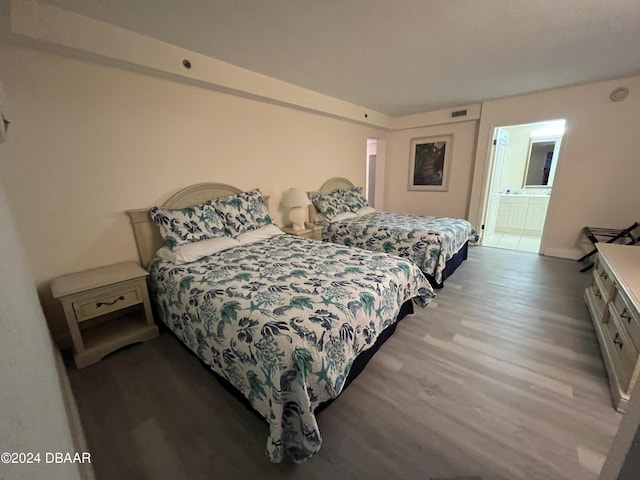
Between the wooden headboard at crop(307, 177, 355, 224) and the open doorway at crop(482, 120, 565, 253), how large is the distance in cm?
248

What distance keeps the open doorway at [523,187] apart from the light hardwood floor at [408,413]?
302 centimetres

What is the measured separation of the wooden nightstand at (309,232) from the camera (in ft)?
10.5

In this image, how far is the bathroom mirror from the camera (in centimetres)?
493

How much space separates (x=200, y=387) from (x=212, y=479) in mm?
575

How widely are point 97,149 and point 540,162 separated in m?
6.84

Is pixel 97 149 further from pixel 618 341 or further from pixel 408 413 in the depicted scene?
pixel 618 341

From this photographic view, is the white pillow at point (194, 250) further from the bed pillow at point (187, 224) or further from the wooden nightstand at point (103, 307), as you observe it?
the wooden nightstand at point (103, 307)

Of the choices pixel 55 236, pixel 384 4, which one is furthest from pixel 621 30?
pixel 55 236

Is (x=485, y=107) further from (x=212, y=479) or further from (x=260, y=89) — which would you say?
(x=212, y=479)

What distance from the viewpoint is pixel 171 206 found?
243 centimetres

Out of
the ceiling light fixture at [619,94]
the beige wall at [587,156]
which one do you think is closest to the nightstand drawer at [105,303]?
the beige wall at [587,156]

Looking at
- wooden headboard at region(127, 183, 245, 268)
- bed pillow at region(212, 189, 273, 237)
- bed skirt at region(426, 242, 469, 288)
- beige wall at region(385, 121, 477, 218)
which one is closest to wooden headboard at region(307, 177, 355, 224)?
bed pillow at region(212, 189, 273, 237)

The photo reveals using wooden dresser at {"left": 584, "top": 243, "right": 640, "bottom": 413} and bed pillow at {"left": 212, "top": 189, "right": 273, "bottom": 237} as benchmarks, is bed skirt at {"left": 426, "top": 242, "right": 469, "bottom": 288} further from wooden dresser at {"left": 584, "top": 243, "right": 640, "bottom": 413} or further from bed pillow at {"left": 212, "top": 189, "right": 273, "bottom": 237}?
bed pillow at {"left": 212, "top": 189, "right": 273, "bottom": 237}

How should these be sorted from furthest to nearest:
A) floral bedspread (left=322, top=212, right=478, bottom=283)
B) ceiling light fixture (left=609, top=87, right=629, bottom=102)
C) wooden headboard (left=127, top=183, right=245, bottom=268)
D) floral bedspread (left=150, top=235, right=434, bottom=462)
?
ceiling light fixture (left=609, top=87, right=629, bottom=102) < floral bedspread (left=322, top=212, right=478, bottom=283) < wooden headboard (left=127, top=183, right=245, bottom=268) < floral bedspread (left=150, top=235, right=434, bottom=462)
